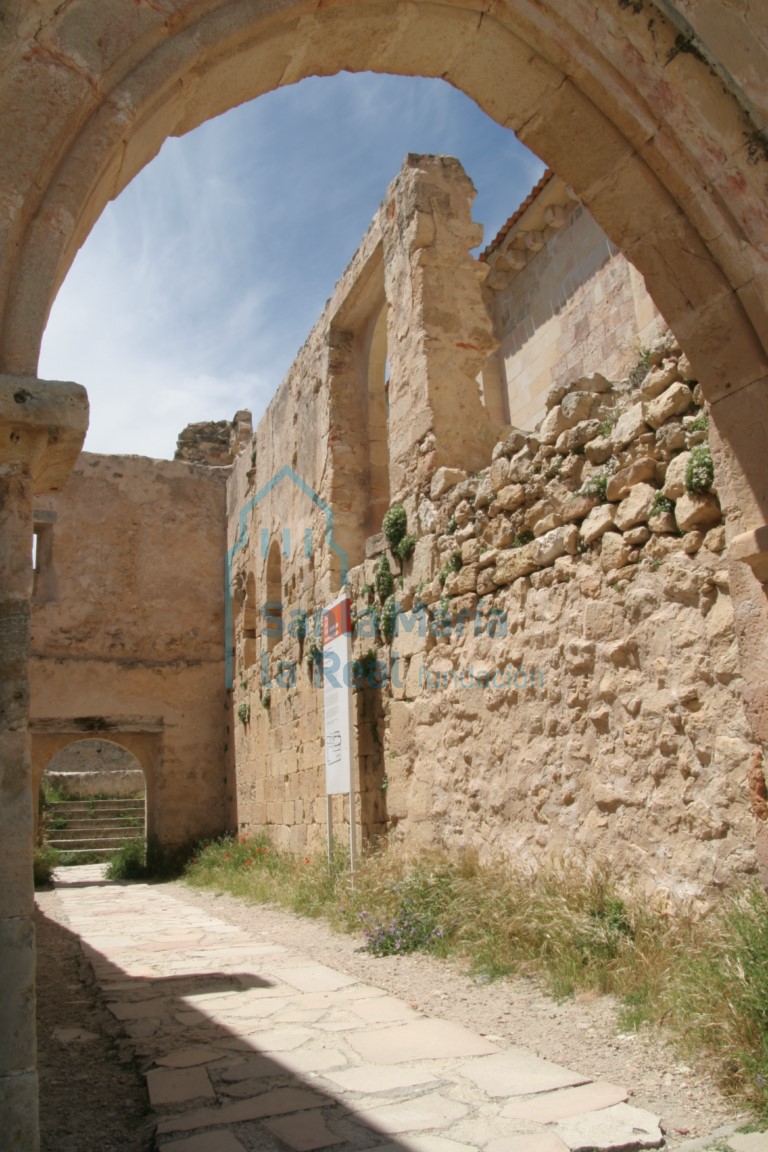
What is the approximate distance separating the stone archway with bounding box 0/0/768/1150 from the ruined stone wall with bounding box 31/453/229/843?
11.5m

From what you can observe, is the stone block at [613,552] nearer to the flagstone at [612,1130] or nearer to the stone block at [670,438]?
the stone block at [670,438]

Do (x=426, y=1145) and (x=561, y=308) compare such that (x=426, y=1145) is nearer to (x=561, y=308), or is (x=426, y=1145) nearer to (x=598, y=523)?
(x=598, y=523)

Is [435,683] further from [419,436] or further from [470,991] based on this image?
[470,991]

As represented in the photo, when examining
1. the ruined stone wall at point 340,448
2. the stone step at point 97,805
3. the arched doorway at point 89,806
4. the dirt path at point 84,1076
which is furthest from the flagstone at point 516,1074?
the stone step at point 97,805

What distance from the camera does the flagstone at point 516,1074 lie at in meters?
2.91

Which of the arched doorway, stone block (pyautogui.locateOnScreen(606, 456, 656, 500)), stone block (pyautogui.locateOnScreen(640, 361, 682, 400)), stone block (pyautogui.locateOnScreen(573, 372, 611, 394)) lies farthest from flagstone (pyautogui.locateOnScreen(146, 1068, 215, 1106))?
the arched doorway

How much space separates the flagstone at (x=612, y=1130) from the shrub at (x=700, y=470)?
8.10ft

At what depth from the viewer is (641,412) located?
14.8ft

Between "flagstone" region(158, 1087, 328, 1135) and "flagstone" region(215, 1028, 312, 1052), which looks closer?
"flagstone" region(158, 1087, 328, 1135)

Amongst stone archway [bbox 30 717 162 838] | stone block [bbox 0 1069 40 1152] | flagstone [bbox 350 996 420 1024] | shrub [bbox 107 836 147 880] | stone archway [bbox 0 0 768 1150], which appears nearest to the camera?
stone block [bbox 0 1069 40 1152]

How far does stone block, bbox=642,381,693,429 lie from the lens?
13.8 ft

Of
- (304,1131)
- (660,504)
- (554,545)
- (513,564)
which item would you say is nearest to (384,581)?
(513,564)

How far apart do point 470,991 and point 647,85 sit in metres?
3.84

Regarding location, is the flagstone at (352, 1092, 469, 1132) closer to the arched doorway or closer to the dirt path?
the dirt path
